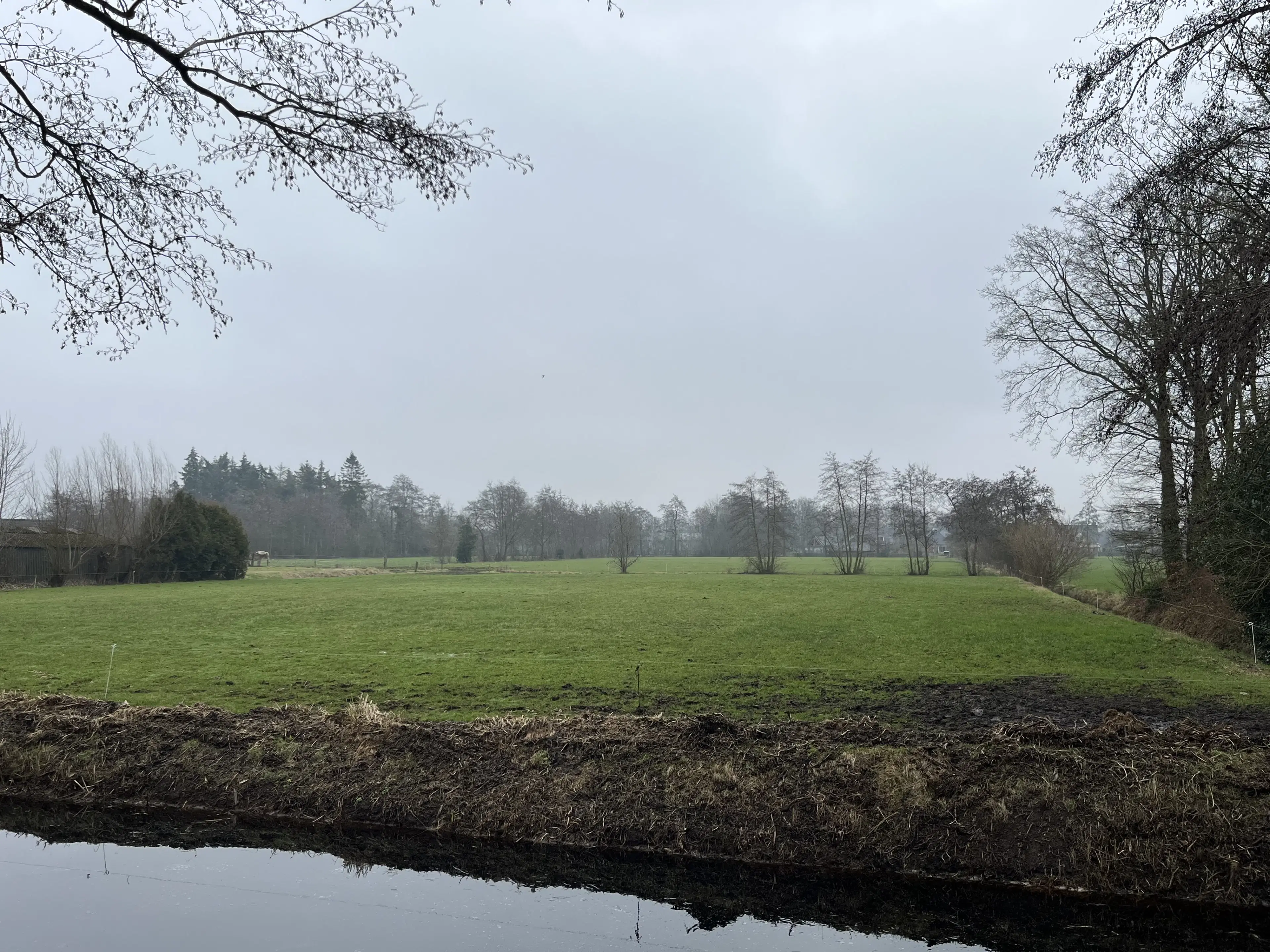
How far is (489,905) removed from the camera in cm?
542

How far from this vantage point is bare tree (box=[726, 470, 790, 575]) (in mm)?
68125

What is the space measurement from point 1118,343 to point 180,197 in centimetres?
2638

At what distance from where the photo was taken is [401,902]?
17.9ft

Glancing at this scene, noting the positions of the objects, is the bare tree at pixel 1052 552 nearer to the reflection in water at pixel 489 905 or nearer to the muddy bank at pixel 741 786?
the muddy bank at pixel 741 786

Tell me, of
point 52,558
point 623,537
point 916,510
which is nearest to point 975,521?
point 916,510

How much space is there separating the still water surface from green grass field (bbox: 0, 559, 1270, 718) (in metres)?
3.60

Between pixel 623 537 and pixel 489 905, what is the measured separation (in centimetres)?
6162

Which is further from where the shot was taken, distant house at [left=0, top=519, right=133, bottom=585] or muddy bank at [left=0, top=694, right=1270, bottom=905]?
distant house at [left=0, top=519, right=133, bottom=585]

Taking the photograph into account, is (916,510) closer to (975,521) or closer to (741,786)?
(975,521)

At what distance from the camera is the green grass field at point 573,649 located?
10.9 m

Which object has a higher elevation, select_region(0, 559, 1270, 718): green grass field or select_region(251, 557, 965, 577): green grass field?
select_region(0, 559, 1270, 718): green grass field

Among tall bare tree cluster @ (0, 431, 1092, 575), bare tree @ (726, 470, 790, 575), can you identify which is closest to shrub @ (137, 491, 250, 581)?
tall bare tree cluster @ (0, 431, 1092, 575)

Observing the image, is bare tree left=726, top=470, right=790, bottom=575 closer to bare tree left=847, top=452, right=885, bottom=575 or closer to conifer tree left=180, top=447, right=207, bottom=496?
bare tree left=847, top=452, right=885, bottom=575

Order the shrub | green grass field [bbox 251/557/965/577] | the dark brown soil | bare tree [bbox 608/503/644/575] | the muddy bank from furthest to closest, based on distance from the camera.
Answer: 1. bare tree [bbox 608/503/644/575]
2. green grass field [bbox 251/557/965/577]
3. the shrub
4. the dark brown soil
5. the muddy bank
